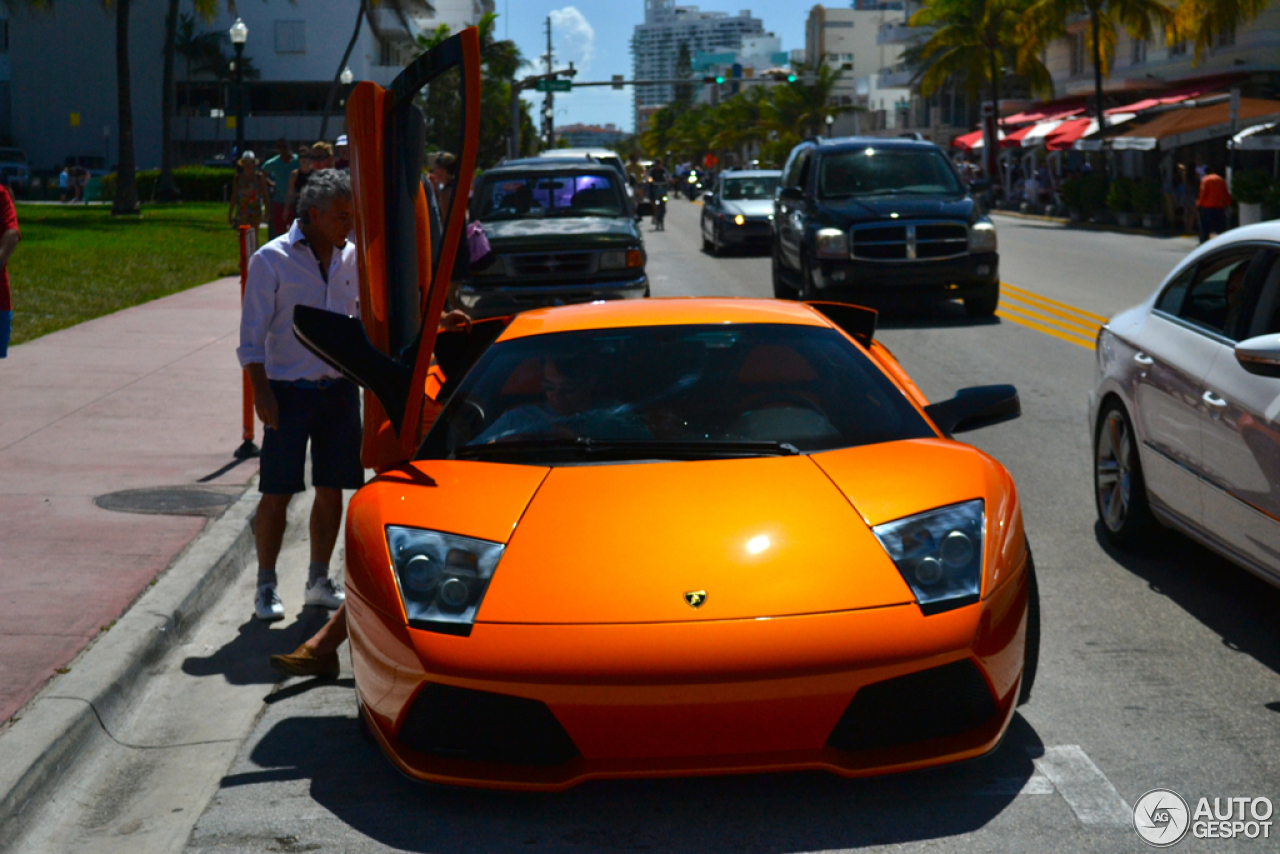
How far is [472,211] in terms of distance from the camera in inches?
640

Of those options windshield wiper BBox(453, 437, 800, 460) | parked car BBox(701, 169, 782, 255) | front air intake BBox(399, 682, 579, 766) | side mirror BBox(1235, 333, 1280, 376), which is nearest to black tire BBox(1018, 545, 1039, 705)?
windshield wiper BBox(453, 437, 800, 460)

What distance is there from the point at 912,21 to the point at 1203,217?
1423 inches

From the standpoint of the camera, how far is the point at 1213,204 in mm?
29641

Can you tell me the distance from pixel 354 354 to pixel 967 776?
221 centimetres

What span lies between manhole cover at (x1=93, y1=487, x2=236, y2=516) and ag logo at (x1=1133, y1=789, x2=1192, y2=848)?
507 centimetres

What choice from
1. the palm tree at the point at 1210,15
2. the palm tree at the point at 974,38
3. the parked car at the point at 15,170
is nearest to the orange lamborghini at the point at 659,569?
the palm tree at the point at 1210,15

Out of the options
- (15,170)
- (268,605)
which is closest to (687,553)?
(268,605)

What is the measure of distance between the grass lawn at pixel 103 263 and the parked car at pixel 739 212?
29.0 feet

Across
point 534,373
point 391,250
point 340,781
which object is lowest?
point 340,781

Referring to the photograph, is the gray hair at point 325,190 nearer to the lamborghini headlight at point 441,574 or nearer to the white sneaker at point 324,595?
the white sneaker at point 324,595

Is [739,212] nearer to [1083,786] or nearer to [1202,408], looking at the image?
[1202,408]

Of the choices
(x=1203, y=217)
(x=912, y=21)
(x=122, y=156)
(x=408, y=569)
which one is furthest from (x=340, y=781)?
(x=912, y=21)

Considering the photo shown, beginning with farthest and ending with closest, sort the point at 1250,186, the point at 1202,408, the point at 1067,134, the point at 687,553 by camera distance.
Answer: the point at 1067,134
the point at 1250,186
the point at 1202,408
the point at 687,553

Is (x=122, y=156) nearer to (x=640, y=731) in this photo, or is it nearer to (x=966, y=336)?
(x=966, y=336)
